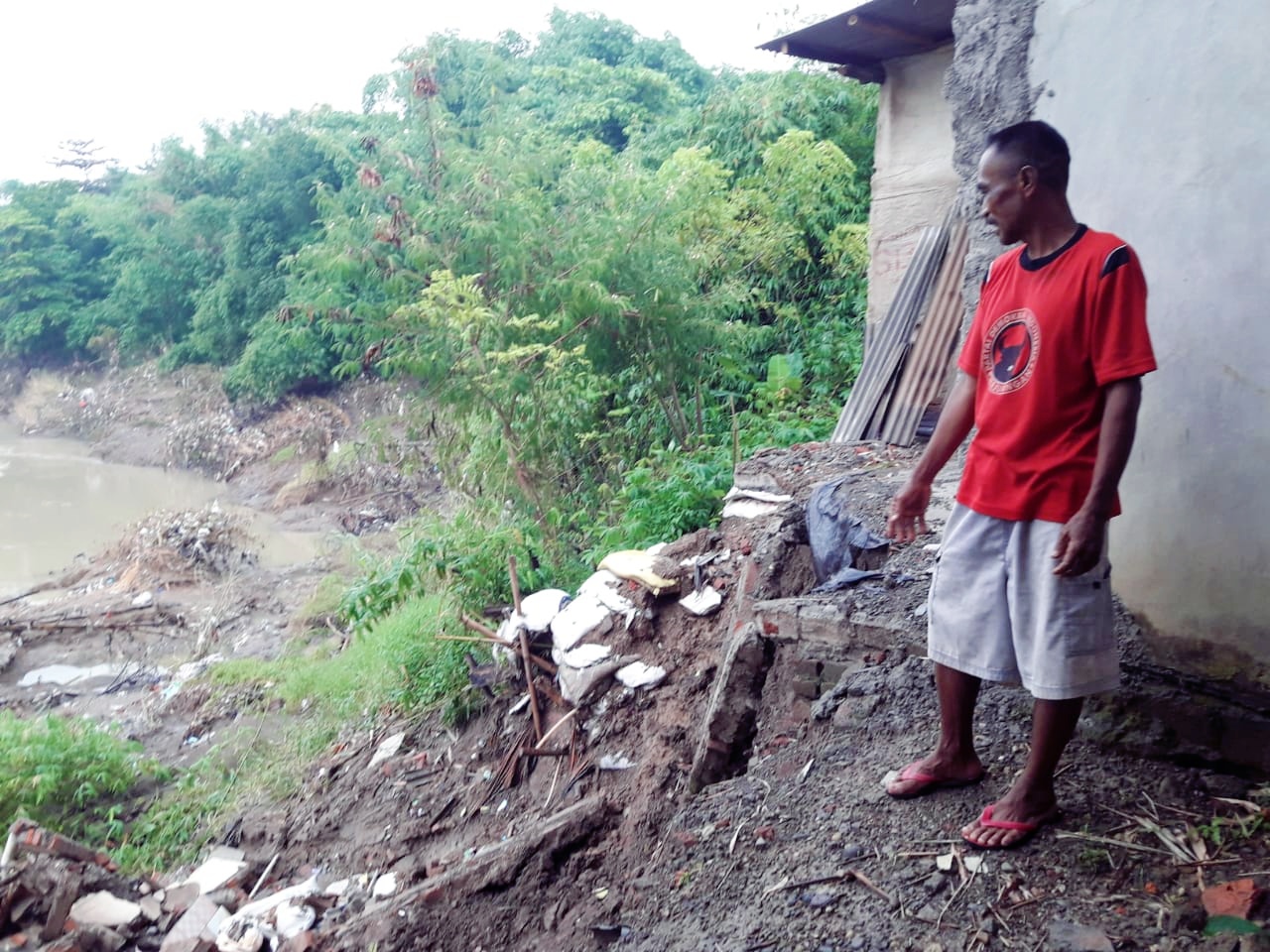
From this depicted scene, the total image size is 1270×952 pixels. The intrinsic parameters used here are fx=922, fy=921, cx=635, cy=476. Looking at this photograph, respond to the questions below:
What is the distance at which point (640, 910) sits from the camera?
2.38 m

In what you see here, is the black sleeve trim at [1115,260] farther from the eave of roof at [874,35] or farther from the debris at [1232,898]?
the eave of roof at [874,35]

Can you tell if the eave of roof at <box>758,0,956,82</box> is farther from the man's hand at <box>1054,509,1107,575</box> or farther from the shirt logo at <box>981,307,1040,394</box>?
the man's hand at <box>1054,509,1107,575</box>

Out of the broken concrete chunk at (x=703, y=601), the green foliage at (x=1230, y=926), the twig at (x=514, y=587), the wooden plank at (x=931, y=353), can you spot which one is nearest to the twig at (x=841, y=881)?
the green foliage at (x=1230, y=926)

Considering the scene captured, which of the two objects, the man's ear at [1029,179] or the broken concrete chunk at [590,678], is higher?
the man's ear at [1029,179]

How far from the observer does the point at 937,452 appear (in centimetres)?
211

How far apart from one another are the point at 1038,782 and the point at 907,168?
5805 millimetres

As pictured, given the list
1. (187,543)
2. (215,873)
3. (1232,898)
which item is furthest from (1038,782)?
(187,543)

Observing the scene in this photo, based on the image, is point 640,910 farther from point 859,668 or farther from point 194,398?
point 194,398

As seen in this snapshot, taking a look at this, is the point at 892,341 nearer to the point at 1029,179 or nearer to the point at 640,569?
the point at 640,569

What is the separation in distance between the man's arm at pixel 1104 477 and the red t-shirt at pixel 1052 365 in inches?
1.4

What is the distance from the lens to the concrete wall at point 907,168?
6520 millimetres

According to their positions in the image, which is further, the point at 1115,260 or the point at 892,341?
the point at 892,341

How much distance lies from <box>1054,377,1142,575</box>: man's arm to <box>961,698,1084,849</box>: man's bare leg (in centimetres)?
31

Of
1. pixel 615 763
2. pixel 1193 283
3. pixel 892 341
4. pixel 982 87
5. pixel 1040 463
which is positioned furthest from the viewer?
pixel 892 341
